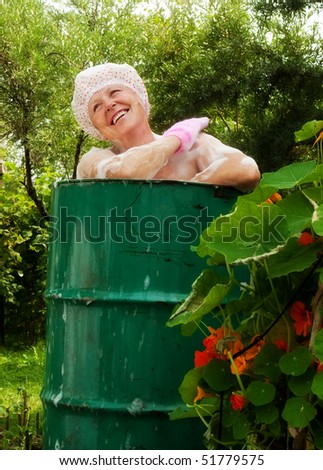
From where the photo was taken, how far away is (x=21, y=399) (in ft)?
13.0

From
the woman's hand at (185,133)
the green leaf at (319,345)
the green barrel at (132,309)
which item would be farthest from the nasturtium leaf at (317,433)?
the woman's hand at (185,133)

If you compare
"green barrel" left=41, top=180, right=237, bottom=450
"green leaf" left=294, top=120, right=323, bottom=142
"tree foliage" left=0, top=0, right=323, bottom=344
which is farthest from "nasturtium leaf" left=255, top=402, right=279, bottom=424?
"tree foliage" left=0, top=0, right=323, bottom=344

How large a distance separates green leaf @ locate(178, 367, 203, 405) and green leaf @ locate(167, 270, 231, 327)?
11 centimetres

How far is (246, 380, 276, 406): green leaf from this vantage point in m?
1.37

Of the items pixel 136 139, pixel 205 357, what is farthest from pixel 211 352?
pixel 136 139

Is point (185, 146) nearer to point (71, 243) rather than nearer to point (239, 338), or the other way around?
point (71, 243)

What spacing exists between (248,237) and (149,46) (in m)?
5.78

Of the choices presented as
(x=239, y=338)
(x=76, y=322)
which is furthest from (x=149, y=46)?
(x=239, y=338)

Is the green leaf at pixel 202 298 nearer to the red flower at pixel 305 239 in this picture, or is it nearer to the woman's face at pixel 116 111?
the red flower at pixel 305 239

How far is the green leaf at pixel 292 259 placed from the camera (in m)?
1.31

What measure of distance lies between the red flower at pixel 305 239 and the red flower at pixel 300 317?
0.12 metres

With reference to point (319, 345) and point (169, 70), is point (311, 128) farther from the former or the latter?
point (169, 70)

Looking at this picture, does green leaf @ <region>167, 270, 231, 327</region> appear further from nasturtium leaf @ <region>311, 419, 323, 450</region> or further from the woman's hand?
the woman's hand

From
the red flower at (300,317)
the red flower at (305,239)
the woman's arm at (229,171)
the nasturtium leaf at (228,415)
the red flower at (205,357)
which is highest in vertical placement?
the woman's arm at (229,171)
